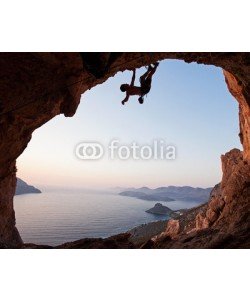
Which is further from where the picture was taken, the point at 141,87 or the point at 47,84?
the point at 141,87

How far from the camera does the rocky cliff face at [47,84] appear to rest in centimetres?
771

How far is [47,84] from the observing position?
859cm

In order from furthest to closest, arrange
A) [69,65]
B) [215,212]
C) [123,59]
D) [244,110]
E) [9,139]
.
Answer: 1. [215,212]
2. [244,110]
3. [9,139]
4. [123,59]
5. [69,65]

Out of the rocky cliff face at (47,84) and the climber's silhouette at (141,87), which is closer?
the rocky cliff face at (47,84)

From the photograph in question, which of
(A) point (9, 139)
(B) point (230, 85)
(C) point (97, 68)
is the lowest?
(A) point (9, 139)

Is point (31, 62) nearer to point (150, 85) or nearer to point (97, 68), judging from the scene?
point (97, 68)

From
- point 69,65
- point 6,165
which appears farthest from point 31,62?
point 6,165

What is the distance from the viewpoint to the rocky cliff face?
7.71 meters

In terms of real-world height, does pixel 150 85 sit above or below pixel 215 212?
above

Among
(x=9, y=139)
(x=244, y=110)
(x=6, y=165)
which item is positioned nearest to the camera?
(x=9, y=139)

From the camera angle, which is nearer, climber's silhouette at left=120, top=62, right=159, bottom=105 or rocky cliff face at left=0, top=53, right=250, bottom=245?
rocky cliff face at left=0, top=53, right=250, bottom=245

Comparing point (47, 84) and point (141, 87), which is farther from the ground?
point (141, 87)

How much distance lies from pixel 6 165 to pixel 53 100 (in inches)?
154

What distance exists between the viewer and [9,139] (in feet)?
31.8
